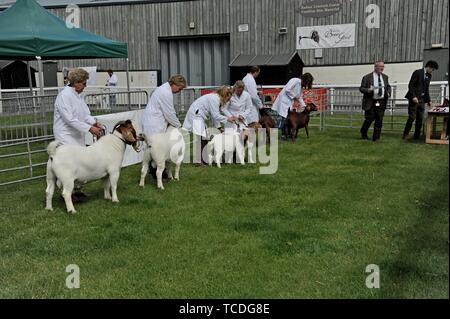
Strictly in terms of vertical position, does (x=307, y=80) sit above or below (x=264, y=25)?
below

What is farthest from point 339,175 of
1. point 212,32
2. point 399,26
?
point 212,32

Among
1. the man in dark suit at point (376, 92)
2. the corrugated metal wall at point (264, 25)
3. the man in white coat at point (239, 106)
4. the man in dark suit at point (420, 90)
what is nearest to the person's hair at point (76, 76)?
the man in white coat at point (239, 106)

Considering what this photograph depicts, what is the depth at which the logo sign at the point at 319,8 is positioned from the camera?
77.2 feet

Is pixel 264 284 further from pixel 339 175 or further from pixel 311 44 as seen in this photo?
pixel 311 44

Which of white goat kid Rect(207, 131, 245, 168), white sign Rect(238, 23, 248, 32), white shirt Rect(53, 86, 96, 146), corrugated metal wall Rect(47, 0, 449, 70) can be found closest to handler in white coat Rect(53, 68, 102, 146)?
white shirt Rect(53, 86, 96, 146)

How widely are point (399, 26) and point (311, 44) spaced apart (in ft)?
14.8

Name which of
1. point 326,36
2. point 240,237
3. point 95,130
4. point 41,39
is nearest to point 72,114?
point 95,130

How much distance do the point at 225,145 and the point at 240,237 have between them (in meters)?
4.16

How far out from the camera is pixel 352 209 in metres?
6.35

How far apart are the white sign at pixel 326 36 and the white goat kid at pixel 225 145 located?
1630 cm

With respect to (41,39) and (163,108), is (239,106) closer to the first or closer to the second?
(163,108)

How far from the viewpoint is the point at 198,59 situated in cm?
2725

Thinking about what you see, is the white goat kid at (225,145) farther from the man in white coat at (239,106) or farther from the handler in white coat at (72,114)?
the handler in white coat at (72,114)

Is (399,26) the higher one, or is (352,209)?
(399,26)
